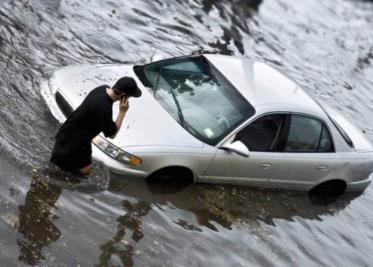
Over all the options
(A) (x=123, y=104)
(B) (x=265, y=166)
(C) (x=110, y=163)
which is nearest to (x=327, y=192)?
(B) (x=265, y=166)

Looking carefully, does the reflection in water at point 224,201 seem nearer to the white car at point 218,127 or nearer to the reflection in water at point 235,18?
the white car at point 218,127

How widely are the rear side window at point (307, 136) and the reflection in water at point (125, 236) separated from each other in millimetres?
2520

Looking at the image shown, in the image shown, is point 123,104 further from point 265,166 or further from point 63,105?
point 265,166

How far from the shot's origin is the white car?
26.5 feet

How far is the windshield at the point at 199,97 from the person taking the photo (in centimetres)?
845

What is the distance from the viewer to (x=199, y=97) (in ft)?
28.7

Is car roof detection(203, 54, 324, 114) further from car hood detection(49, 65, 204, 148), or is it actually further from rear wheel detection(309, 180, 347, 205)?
rear wheel detection(309, 180, 347, 205)

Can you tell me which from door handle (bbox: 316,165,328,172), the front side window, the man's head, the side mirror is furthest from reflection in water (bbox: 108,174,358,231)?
the man's head

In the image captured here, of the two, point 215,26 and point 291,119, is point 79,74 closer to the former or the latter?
point 291,119

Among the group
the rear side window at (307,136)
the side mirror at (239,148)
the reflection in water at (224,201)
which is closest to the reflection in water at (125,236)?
the reflection in water at (224,201)

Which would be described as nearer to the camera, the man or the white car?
the man

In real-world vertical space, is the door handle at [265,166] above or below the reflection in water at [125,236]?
above

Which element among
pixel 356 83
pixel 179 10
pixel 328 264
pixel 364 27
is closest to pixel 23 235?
pixel 328 264

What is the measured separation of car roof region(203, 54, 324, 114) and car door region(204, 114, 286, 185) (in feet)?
0.89
